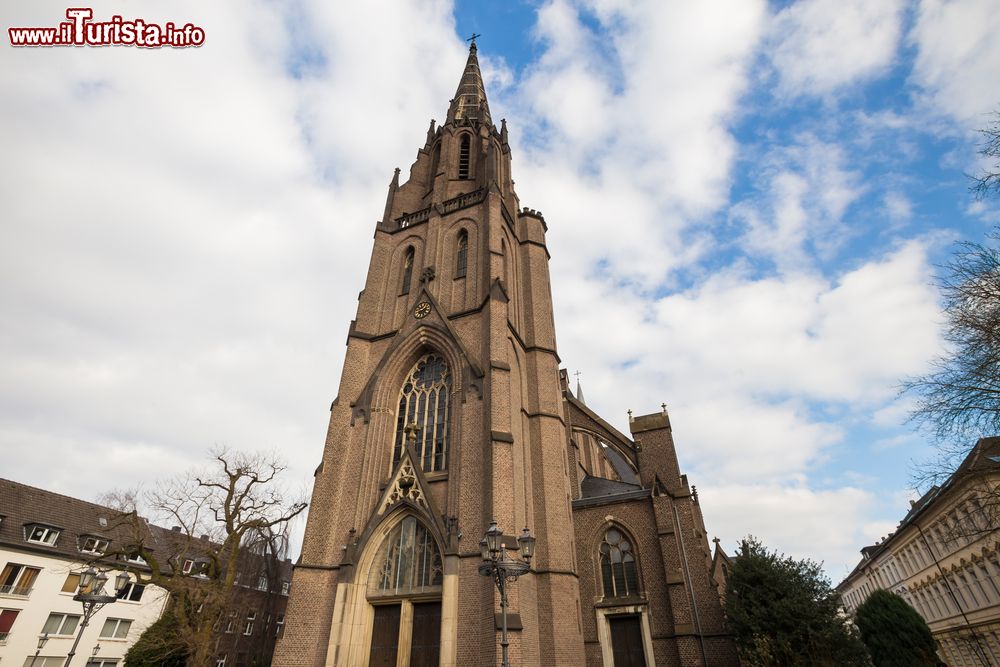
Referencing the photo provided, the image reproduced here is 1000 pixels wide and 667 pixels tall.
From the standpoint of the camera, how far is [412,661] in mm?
15102

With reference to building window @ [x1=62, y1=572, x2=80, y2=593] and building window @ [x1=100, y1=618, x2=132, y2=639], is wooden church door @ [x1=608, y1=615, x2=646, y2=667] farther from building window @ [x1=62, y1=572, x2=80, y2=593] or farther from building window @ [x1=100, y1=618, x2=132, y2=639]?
building window @ [x1=100, y1=618, x2=132, y2=639]

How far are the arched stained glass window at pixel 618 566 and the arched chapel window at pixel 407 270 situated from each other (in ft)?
43.1

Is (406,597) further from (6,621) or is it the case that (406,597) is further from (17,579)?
(17,579)

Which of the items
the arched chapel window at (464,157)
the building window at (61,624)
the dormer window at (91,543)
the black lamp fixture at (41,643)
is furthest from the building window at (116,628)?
the arched chapel window at (464,157)

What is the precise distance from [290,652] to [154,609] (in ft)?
86.8

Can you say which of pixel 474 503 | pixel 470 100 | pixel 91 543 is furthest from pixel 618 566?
pixel 91 543

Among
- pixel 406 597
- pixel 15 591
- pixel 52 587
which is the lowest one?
pixel 406 597

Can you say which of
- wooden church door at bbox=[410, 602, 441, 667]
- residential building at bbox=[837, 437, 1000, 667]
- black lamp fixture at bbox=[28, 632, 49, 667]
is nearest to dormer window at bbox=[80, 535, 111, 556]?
black lamp fixture at bbox=[28, 632, 49, 667]

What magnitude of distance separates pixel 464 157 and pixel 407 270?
30.5ft

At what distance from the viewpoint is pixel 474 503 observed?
627 inches

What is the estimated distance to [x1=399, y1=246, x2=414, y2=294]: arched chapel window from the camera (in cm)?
2346

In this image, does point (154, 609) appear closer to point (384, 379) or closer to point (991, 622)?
point (384, 379)

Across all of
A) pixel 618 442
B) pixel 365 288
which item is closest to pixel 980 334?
pixel 618 442

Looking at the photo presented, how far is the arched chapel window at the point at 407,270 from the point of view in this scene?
77.0ft
